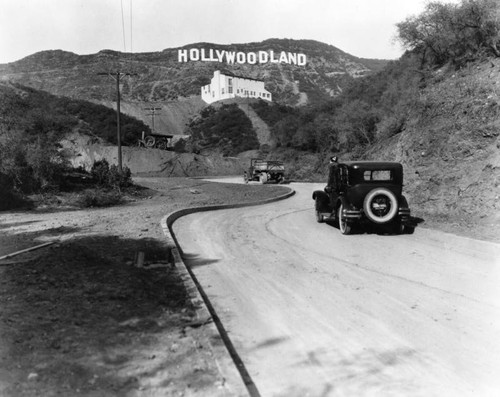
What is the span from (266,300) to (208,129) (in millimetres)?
→ 87116

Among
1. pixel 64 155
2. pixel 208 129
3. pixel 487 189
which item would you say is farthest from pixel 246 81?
pixel 487 189

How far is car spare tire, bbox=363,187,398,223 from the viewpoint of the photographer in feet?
34.0

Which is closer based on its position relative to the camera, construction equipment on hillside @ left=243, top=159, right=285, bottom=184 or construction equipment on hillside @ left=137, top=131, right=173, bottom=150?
construction equipment on hillside @ left=243, top=159, right=285, bottom=184

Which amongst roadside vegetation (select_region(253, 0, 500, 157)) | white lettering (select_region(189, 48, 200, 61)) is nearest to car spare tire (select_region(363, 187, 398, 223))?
roadside vegetation (select_region(253, 0, 500, 157))

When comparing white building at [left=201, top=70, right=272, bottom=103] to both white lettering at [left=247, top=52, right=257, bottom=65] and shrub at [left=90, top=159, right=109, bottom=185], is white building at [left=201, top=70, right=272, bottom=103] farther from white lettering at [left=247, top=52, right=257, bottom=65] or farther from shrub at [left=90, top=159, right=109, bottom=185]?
shrub at [left=90, top=159, right=109, bottom=185]

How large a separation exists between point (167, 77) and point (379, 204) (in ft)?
494

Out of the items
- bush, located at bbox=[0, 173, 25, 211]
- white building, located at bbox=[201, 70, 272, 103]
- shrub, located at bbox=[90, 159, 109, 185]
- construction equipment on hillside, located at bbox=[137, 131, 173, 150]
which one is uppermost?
white building, located at bbox=[201, 70, 272, 103]

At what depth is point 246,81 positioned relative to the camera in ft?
400

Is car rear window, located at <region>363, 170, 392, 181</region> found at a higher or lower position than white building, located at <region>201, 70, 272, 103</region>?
lower

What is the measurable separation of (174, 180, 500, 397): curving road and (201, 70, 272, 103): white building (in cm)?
10892

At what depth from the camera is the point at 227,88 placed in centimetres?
11469

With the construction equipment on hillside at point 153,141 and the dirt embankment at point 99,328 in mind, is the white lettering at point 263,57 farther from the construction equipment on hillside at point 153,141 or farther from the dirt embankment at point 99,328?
the dirt embankment at point 99,328

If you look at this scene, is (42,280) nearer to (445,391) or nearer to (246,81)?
(445,391)

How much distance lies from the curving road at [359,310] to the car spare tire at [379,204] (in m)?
0.54
